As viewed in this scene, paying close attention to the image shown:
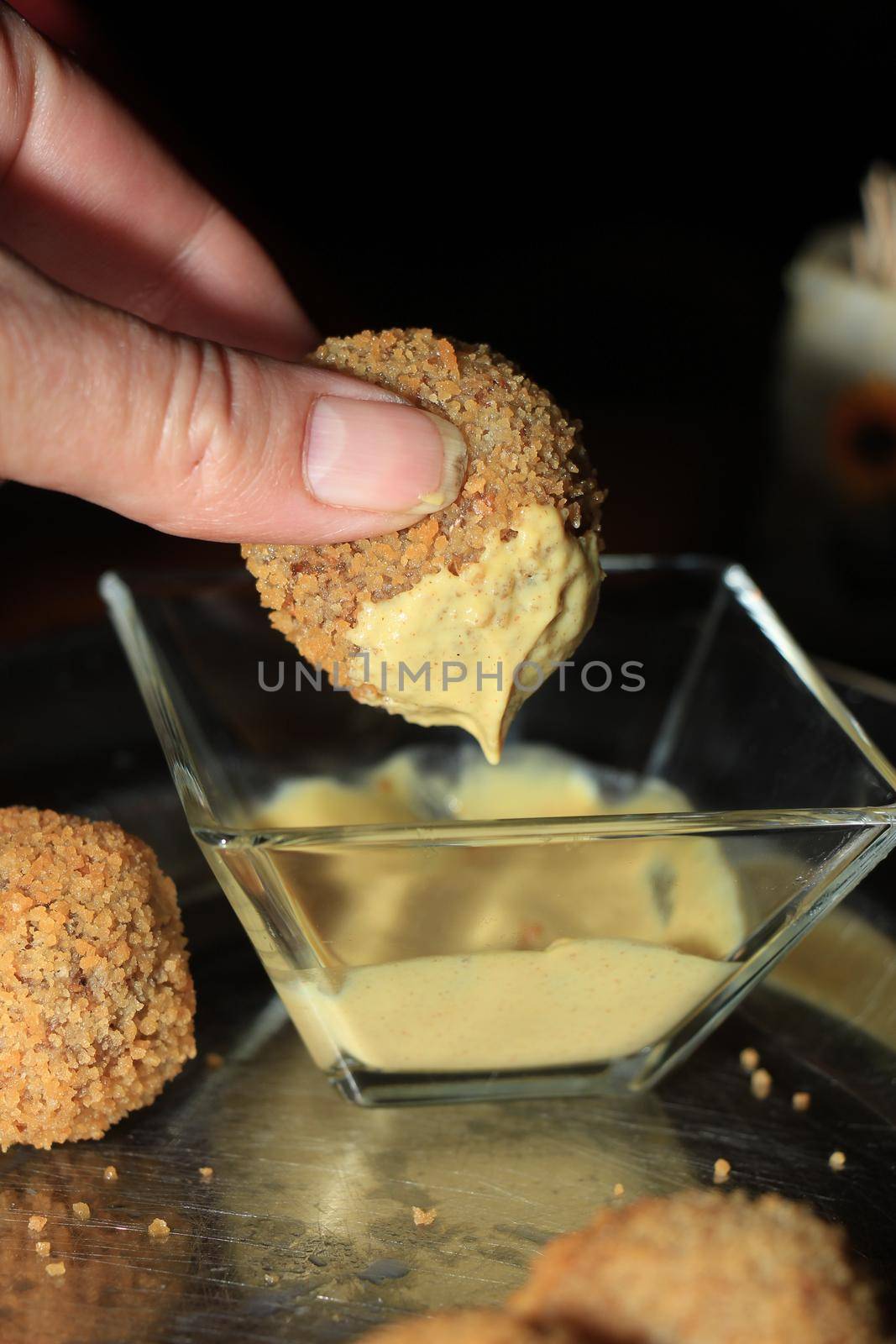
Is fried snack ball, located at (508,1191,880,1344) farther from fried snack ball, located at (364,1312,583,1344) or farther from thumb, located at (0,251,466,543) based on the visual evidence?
thumb, located at (0,251,466,543)

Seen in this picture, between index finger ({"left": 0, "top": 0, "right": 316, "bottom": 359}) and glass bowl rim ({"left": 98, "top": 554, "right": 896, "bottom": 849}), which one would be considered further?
index finger ({"left": 0, "top": 0, "right": 316, "bottom": 359})

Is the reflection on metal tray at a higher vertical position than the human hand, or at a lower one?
lower

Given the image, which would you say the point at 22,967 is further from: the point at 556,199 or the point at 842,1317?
the point at 556,199

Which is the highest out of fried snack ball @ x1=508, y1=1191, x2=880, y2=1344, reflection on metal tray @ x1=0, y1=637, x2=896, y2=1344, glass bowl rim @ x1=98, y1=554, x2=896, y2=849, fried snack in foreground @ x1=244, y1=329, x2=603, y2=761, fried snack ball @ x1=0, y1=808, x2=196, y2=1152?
fried snack in foreground @ x1=244, y1=329, x2=603, y2=761

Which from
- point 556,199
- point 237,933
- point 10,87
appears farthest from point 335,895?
point 556,199

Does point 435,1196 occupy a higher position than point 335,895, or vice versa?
point 335,895

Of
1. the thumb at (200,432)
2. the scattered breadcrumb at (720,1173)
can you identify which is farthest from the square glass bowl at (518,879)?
the thumb at (200,432)

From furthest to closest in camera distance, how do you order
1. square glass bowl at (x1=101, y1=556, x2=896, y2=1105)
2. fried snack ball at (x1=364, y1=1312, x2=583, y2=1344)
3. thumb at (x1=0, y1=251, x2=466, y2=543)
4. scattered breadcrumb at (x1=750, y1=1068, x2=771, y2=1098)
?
scattered breadcrumb at (x1=750, y1=1068, x2=771, y2=1098), square glass bowl at (x1=101, y1=556, x2=896, y2=1105), thumb at (x1=0, y1=251, x2=466, y2=543), fried snack ball at (x1=364, y1=1312, x2=583, y2=1344)

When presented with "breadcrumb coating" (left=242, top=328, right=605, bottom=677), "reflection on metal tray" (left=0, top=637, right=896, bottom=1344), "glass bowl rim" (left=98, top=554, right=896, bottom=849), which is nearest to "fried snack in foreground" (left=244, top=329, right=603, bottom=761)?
"breadcrumb coating" (left=242, top=328, right=605, bottom=677)
